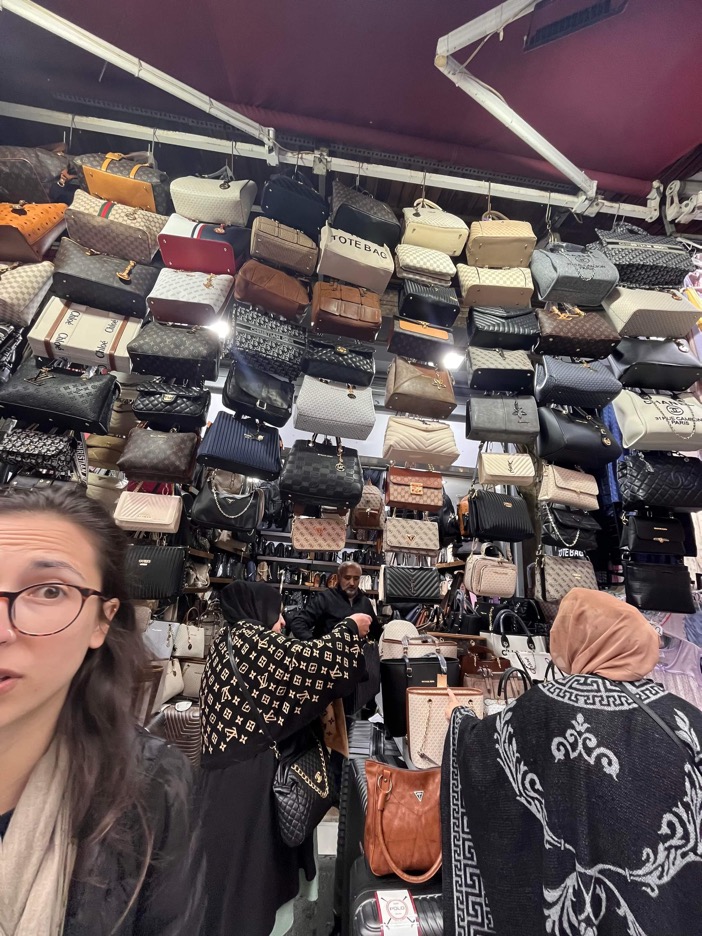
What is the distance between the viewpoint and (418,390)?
3291 mm

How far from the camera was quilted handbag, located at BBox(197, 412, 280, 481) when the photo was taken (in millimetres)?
2939

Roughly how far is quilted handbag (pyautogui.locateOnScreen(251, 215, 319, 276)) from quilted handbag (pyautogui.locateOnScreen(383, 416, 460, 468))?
1.39m

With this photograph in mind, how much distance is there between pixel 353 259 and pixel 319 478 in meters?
1.67

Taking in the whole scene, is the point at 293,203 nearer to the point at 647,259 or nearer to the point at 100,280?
the point at 100,280

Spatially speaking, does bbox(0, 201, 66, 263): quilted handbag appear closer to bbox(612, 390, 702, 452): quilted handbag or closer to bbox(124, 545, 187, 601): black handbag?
bbox(124, 545, 187, 601): black handbag

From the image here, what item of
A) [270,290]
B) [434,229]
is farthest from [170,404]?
[434,229]

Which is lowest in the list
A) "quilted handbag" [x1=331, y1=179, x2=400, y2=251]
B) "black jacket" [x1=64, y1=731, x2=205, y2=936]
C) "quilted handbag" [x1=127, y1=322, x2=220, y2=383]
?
"black jacket" [x1=64, y1=731, x2=205, y2=936]

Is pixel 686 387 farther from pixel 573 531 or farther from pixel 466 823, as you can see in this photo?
pixel 466 823

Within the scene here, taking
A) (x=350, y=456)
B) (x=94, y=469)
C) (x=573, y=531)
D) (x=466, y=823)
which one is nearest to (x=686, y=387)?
(x=573, y=531)

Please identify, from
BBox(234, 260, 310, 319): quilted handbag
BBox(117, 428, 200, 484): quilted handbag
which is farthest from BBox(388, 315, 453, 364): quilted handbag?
BBox(117, 428, 200, 484): quilted handbag

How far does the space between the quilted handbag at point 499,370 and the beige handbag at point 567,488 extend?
29.9 inches

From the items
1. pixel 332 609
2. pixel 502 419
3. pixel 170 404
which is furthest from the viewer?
pixel 332 609

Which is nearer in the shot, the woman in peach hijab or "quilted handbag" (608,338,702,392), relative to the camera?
the woman in peach hijab

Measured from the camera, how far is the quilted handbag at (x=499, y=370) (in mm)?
3375
